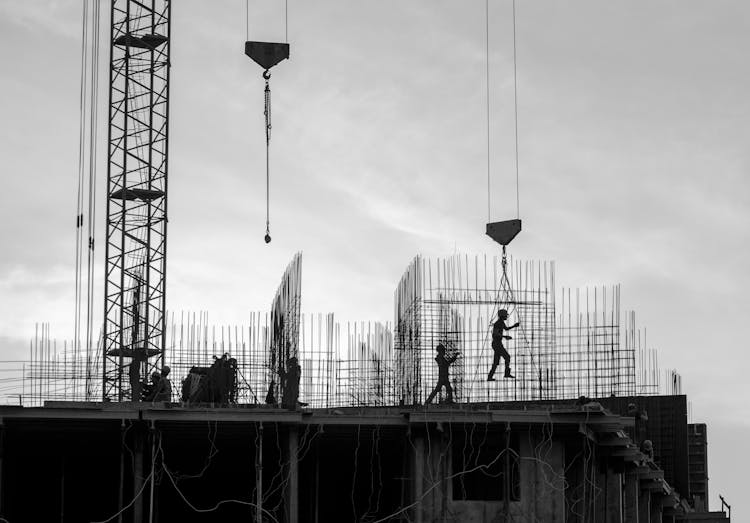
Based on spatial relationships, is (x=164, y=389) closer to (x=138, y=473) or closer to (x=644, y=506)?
(x=138, y=473)

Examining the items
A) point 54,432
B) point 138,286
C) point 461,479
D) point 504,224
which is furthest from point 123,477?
point 138,286

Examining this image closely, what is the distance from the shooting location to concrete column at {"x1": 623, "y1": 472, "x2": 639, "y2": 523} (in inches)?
1720

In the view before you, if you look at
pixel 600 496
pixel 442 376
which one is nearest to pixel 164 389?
pixel 442 376

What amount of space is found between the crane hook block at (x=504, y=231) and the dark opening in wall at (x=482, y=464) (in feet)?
37.3

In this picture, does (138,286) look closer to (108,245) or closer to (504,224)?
(108,245)

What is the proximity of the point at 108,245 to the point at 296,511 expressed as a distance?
24.6 m

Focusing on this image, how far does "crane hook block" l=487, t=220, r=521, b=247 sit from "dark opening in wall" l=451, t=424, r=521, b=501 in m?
11.4

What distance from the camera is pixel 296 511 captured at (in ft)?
128

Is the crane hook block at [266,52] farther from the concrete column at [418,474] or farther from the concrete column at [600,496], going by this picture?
the concrete column at [600,496]

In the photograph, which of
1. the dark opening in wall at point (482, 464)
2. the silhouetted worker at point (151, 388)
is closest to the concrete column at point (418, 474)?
the dark opening in wall at point (482, 464)

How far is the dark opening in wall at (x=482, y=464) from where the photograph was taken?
39.3 metres

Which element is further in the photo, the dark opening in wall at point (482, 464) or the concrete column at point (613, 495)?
the concrete column at point (613, 495)

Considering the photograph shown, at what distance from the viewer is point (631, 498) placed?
4391 cm

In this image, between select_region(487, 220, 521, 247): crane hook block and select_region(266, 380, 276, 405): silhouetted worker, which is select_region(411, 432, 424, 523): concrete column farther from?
select_region(487, 220, 521, 247): crane hook block
